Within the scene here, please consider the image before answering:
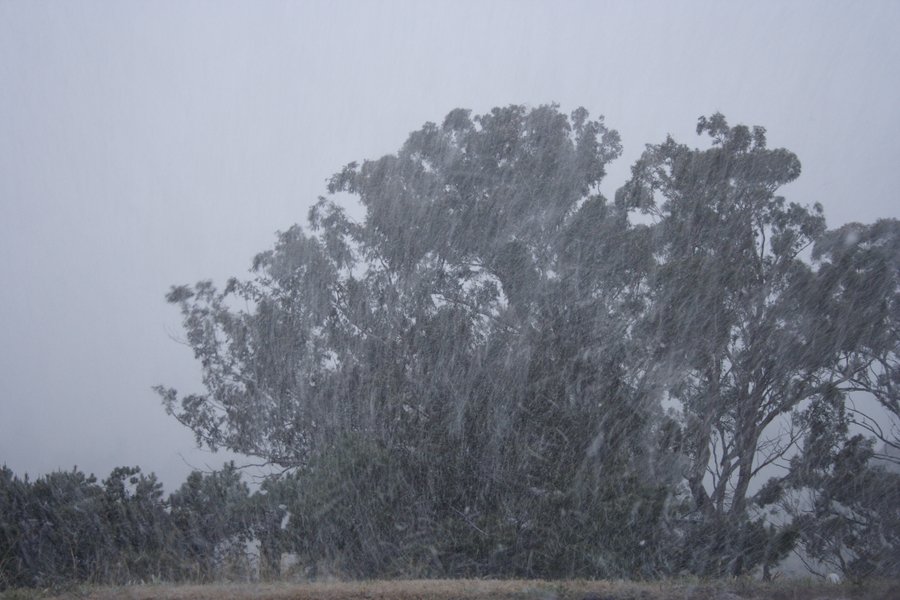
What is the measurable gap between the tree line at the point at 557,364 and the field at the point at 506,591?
308 centimetres

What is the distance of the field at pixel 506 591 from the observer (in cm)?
689

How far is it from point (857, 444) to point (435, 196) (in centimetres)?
927

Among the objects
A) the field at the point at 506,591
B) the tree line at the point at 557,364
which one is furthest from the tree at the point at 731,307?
the field at the point at 506,591

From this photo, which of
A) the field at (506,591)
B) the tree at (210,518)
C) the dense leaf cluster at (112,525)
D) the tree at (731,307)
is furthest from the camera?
the tree at (731,307)

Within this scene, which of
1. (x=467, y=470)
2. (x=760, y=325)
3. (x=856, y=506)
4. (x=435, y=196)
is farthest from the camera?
(x=435, y=196)

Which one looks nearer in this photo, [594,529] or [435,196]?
[594,529]

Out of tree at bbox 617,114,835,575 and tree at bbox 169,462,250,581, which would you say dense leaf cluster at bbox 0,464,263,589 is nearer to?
tree at bbox 169,462,250,581

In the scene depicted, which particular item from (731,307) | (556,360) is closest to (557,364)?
(556,360)

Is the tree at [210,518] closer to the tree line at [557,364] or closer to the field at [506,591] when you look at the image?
the tree line at [557,364]

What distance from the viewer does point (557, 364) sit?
13195 mm

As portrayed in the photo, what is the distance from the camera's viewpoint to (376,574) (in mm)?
10570

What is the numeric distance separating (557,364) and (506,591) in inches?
255

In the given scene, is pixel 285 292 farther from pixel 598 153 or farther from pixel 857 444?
pixel 857 444

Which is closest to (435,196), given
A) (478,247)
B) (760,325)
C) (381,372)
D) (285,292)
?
(478,247)
